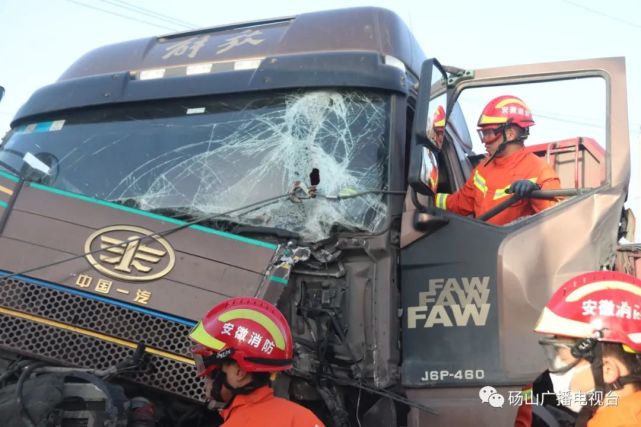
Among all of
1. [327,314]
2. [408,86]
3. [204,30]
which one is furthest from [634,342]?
[204,30]

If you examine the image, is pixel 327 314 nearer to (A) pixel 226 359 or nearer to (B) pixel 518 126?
(A) pixel 226 359

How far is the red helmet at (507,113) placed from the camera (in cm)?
449

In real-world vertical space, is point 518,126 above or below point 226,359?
above

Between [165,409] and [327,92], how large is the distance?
5.90 feet

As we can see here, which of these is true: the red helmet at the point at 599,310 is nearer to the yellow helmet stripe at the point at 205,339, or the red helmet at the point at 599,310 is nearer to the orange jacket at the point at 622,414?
the orange jacket at the point at 622,414

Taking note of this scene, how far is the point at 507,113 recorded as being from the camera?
177 inches

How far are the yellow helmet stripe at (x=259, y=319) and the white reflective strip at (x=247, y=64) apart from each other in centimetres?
195

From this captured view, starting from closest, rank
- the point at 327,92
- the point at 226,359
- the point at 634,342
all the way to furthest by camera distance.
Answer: the point at 634,342 → the point at 226,359 → the point at 327,92

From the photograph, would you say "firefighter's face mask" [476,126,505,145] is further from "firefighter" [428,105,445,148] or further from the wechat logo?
the wechat logo

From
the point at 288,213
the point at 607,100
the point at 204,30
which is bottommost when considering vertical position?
the point at 288,213

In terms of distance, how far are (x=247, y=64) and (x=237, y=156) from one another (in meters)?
0.63

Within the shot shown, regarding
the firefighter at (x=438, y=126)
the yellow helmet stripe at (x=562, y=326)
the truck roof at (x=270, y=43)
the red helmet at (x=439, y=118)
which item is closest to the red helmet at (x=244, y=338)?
the yellow helmet stripe at (x=562, y=326)

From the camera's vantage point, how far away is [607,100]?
3973 mm

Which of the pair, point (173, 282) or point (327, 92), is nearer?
point (173, 282)
